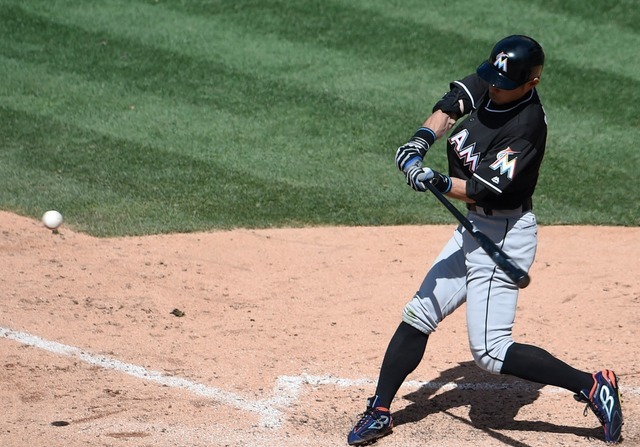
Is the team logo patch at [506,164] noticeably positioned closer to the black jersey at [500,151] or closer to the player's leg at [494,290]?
the black jersey at [500,151]

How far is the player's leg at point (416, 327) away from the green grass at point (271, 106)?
2.81 m

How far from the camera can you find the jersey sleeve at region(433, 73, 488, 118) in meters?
4.87

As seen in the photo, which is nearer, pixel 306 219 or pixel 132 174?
pixel 306 219

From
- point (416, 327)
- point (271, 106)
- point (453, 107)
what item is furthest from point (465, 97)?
point (271, 106)

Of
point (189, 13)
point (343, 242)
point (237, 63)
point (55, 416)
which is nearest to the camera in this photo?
point (55, 416)

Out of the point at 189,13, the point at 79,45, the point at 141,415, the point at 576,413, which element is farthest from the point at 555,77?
the point at 141,415

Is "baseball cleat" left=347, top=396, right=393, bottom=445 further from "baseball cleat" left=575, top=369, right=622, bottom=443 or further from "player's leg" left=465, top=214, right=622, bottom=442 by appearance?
"baseball cleat" left=575, top=369, right=622, bottom=443

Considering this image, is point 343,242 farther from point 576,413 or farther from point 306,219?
point 576,413

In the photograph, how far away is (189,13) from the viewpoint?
36.2 feet

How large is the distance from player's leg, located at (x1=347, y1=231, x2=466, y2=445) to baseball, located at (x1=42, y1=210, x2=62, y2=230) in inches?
126

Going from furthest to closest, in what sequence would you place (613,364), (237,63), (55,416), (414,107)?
1. (237,63)
2. (414,107)
3. (613,364)
4. (55,416)

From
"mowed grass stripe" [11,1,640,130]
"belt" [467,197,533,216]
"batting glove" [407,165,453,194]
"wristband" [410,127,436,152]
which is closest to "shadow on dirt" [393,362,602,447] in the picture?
"belt" [467,197,533,216]

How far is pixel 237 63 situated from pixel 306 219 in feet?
9.72

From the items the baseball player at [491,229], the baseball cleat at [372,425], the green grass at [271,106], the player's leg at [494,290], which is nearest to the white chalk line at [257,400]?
the baseball cleat at [372,425]
